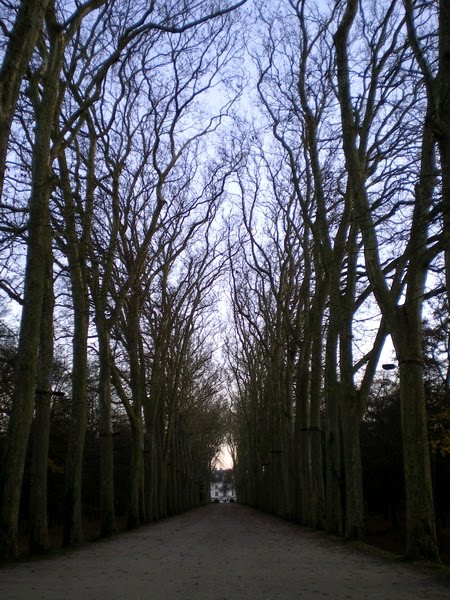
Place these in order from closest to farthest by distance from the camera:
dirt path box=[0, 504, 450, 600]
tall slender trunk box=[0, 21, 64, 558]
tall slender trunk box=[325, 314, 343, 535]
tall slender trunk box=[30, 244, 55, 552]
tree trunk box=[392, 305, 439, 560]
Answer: dirt path box=[0, 504, 450, 600], tree trunk box=[392, 305, 439, 560], tall slender trunk box=[0, 21, 64, 558], tall slender trunk box=[30, 244, 55, 552], tall slender trunk box=[325, 314, 343, 535]

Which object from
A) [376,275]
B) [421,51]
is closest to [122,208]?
[376,275]

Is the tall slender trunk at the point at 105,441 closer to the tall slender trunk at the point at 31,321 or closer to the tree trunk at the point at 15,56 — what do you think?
the tall slender trunk at the point at 31,321

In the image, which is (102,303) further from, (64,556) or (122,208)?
(64,556)

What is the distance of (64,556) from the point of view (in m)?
12.5

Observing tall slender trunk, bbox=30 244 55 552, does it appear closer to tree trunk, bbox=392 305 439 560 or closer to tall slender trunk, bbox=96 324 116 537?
Answer: tall slender trunk, bbox=96 324 116 537

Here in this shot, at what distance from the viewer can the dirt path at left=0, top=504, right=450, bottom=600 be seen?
7.33 m

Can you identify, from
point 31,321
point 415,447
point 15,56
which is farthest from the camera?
point 31,321

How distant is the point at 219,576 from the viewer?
8984 millimetres

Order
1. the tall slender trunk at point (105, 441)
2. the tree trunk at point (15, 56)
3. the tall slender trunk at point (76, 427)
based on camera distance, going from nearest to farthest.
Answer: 1. the tree trunk at point (15, 56)
2. the tall slender trunk at point (76, 427)
3. the tall slender trunk at point (105, 441)

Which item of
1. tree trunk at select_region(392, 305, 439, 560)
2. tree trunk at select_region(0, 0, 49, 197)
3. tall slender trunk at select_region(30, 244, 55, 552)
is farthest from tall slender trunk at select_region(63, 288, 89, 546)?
tree trunk at select_region(392, 305, 439, 560)

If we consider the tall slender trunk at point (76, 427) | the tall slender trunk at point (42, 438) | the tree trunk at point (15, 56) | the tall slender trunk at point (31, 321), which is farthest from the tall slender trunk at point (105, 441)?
the tree trunk at point (15, 56)

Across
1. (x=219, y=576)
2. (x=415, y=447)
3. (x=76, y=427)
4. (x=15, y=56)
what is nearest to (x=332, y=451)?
(x=76, y=427)

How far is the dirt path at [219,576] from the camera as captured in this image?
7.33 m

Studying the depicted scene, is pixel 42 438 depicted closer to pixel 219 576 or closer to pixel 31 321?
pixel 31 321
